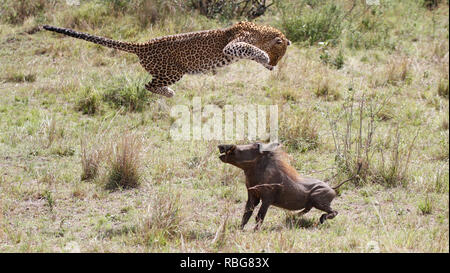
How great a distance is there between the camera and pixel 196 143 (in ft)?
28.6

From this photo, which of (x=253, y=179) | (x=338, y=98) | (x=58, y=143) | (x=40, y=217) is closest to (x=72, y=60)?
(x=58, y=143)

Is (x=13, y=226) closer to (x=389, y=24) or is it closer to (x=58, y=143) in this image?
(x=58, y=143)

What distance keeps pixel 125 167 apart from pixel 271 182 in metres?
2.14

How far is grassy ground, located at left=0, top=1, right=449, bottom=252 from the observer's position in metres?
5.82

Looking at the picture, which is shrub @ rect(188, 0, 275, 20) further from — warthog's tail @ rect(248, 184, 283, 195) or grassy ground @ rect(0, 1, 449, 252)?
warthog's tail @ rect(248, 184, 283, 195)

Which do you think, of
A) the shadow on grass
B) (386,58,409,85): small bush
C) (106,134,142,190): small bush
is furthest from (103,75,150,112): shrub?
the shadow on grass

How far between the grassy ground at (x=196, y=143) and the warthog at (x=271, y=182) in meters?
0.25

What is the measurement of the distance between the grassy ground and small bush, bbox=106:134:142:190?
0.02 m

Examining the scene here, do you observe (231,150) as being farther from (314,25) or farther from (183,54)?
(314,25)

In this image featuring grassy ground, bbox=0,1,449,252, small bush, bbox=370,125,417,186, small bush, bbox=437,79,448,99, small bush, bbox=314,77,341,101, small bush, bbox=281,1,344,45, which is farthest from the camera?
small bush, bbox=281,1,344,45

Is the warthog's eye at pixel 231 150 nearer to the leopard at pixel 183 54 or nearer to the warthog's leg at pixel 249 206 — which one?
the warthog's leg at pixel 249 206

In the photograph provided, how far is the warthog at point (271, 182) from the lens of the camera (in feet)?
18.5

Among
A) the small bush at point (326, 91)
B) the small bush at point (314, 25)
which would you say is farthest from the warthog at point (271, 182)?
the small bush at point (314, 25)

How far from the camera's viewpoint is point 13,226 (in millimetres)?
6309
